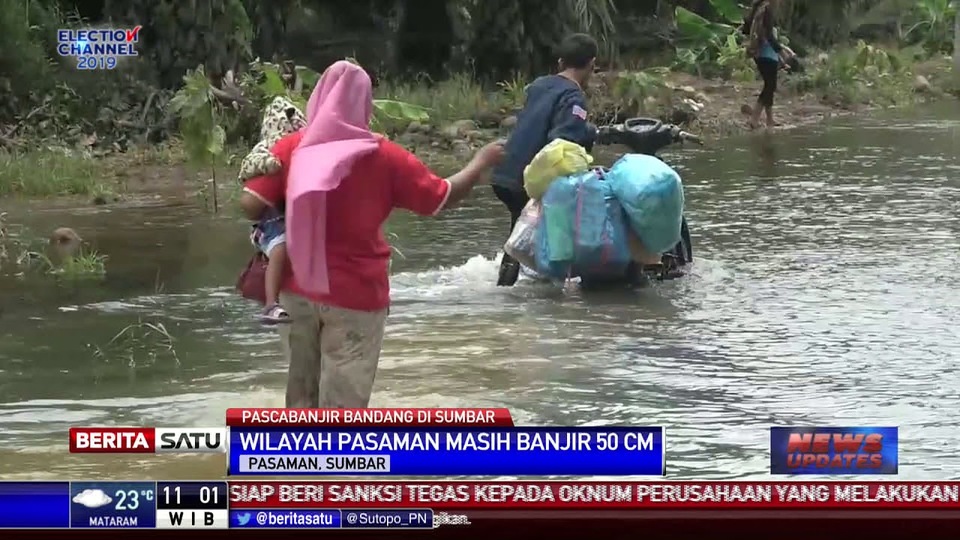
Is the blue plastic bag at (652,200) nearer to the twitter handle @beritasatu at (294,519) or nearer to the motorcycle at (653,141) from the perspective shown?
the motorcycle at (653,141)

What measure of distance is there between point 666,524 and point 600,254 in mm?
4673

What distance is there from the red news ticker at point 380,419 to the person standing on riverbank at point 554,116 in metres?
4.27

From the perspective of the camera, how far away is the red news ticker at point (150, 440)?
3.95 meters

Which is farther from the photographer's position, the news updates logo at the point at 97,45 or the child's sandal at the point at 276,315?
the news updates logo at the point at 97,45

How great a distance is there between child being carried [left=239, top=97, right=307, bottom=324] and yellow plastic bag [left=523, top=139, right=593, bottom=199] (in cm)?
299

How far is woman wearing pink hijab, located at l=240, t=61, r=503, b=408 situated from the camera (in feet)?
15.5

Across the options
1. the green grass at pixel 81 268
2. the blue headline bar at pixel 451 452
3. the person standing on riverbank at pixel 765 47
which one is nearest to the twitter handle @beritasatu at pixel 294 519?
the blue headline bar at pixel 451 452

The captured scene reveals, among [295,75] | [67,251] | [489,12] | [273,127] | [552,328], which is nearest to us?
[273,127]

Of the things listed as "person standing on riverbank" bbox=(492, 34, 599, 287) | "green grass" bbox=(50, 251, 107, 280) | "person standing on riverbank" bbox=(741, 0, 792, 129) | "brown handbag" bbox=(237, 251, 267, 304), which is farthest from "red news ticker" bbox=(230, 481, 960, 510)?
"person standing on riverbank" bbox=(741, 0, 792, 129)

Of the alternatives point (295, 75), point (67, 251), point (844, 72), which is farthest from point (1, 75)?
point (844, 72)

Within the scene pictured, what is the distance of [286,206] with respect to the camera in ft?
15.9

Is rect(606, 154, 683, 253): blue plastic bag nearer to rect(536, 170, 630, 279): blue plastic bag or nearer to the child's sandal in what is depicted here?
rect(536, 170, 630, 279): blue plastic bag

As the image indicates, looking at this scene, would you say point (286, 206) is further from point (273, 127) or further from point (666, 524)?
point (666, 524)

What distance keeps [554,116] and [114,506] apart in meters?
5.04
